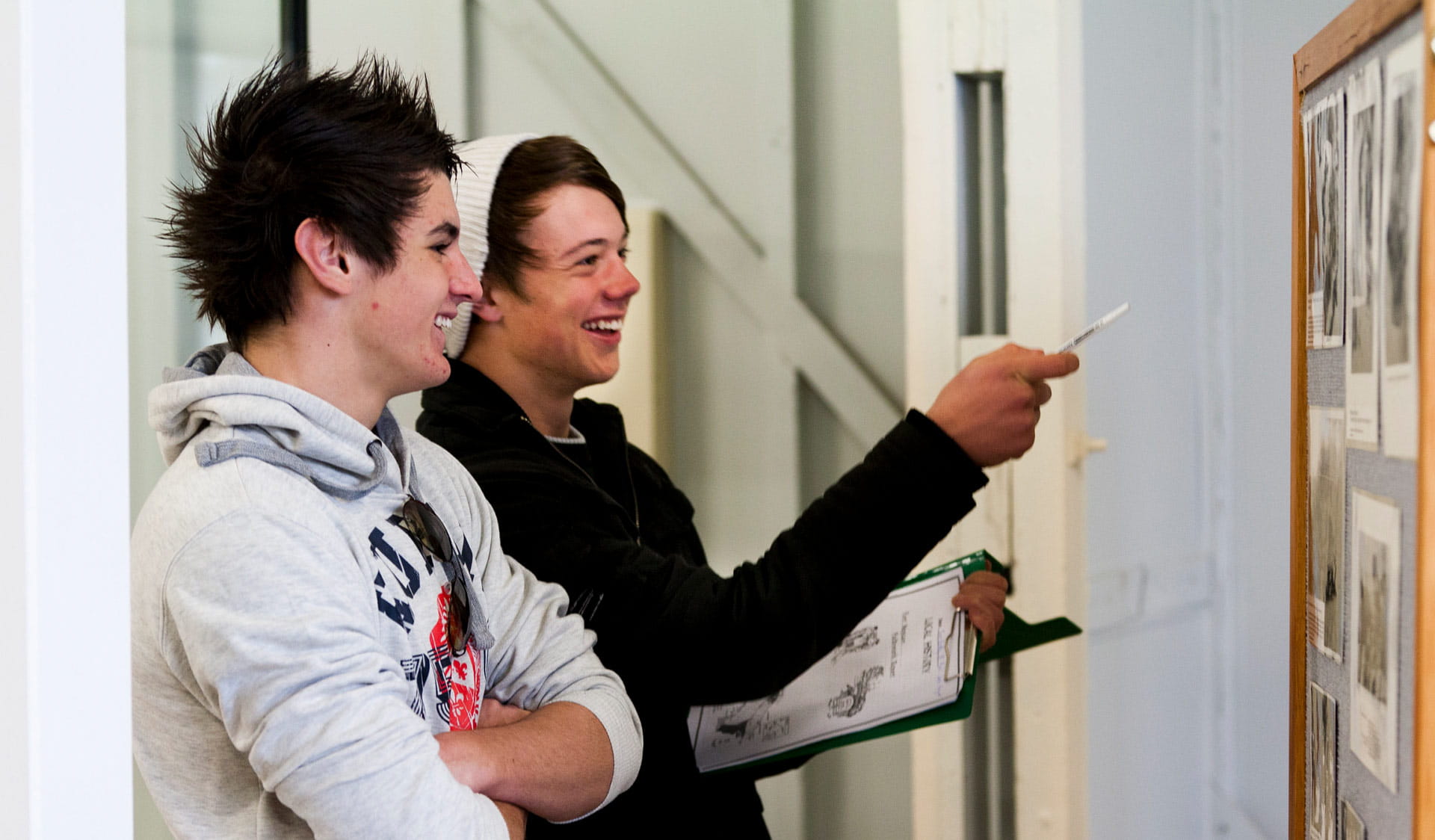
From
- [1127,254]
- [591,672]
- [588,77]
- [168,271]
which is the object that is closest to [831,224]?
[588,77]

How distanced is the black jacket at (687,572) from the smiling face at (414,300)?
0.89 ft

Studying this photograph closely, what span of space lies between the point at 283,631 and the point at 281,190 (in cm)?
40

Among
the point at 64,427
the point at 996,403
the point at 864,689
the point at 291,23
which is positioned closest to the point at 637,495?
the point at 864,689

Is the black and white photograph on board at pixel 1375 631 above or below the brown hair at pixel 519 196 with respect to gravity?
below

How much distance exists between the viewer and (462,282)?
3.65 ft

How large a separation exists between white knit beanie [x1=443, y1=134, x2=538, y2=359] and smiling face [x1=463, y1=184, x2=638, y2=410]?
0.02 metres

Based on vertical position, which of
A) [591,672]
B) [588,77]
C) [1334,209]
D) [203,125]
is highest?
[588,77]

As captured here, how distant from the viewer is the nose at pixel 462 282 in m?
1.11

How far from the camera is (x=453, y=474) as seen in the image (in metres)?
1.17

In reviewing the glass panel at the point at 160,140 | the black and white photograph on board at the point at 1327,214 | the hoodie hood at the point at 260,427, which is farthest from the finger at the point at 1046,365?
the glass panel at the point at 160,140

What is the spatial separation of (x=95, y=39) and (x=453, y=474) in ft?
2.10

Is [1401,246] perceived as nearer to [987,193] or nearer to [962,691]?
[962,691]

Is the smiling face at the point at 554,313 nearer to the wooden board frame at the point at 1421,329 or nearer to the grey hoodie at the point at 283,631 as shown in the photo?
the grey hoodie at the point at 283,631

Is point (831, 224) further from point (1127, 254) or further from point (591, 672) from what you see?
point (591, 672)
